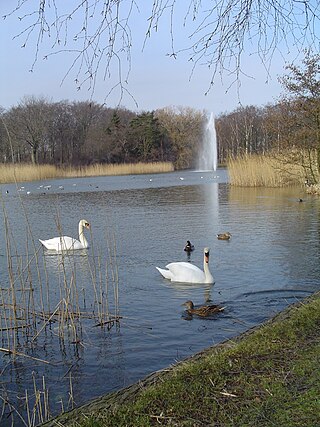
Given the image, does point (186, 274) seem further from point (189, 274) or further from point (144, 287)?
point (144, 287)

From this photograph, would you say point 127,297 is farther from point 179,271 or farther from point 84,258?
point 84,258

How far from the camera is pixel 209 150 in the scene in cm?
6206

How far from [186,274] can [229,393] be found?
5435mm

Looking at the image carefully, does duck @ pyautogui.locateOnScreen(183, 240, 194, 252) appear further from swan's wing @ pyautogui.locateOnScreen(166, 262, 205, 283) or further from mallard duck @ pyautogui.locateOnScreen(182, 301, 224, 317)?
mallard duck @ pyautogui.locateOnScreen(182, 301, 224, 317)

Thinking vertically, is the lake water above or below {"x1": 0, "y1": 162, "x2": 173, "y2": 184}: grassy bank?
below

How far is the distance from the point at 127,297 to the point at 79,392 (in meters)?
3.08

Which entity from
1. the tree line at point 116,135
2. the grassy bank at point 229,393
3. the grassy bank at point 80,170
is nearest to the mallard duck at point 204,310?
the grassy bank at point 229,393

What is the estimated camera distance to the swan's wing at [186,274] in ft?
28.7

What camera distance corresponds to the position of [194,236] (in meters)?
13.3

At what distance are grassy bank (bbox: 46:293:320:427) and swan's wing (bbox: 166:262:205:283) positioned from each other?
4.32 meters

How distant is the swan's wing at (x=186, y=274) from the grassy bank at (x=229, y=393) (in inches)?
170

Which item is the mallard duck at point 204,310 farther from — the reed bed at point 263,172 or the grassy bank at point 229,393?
the reed bed at point 263,172

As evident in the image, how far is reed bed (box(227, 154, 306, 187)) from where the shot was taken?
84.9 ft

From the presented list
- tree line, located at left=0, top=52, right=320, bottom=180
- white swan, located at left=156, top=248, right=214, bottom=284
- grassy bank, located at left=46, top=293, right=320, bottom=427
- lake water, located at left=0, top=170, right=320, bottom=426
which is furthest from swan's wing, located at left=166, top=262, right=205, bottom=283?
tree line, located at left=0, top=52, right=320, bottom=180
